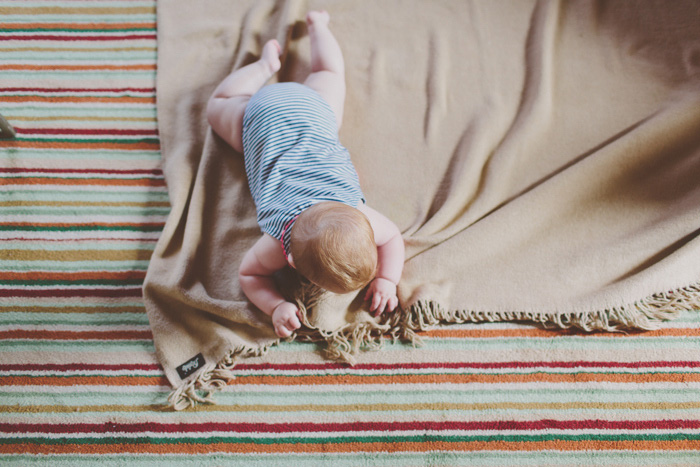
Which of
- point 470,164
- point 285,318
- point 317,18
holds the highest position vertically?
point 317,18

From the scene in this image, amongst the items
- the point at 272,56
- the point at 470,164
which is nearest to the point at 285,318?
the point at 470,164

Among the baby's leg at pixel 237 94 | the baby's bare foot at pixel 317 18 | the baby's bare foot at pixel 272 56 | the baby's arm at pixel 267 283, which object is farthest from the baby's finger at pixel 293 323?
the baby's bare foot at pixel 317 18

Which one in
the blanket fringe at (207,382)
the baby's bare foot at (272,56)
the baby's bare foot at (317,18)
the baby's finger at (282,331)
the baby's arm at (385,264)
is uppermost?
the baby's bare foot at (317,18)

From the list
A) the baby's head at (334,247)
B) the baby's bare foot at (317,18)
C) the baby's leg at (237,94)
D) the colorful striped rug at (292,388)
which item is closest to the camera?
the baby's head at (334,247)

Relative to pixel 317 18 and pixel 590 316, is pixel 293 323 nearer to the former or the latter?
pixel 590 316

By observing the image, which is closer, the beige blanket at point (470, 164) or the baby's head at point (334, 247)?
the baby's head at point (334, 247)

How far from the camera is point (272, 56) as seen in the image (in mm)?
1093

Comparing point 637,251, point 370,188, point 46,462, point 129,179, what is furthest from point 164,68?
point 637,251

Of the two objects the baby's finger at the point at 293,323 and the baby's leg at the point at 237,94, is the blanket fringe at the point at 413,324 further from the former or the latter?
the baby's leg at the point at 237,94

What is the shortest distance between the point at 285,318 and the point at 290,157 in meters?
0.28

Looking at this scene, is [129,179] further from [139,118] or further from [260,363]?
[260,363]

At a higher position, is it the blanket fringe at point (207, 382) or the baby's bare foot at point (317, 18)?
the baby's bare foot at point (317, 18)

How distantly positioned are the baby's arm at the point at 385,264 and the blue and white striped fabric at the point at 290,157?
0.06 m

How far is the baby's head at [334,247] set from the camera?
709 millimetres
